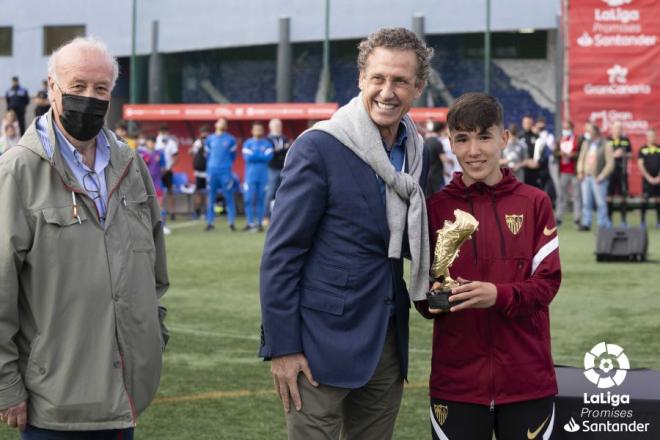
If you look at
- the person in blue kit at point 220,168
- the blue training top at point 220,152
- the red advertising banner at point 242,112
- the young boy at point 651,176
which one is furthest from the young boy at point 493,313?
the red advertising banner at point 242,112

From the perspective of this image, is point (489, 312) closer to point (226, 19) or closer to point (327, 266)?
point (327, 266)

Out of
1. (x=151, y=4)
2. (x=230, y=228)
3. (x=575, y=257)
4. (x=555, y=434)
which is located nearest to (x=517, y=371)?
(x=555, y=434)

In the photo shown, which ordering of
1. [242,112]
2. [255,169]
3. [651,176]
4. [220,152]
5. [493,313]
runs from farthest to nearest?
[242,112] → [651,176] → [220,152] → [255,169] → [493,313]

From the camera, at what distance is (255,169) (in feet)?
73.2

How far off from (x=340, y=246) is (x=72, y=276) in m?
0.85

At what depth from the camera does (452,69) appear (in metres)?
35.9

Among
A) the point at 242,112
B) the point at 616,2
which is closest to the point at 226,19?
the point at 242,112

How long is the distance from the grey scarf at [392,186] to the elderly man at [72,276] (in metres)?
0.73

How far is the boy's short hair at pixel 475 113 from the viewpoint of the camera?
14.4 ft

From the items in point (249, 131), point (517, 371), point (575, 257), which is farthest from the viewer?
point (249, 131)

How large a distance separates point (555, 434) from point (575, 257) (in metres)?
12.7

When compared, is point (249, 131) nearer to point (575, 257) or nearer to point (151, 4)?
point (151, 4)

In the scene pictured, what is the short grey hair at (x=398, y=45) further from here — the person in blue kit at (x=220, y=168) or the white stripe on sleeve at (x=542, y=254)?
the person in blue kit at (x=220, y=168)

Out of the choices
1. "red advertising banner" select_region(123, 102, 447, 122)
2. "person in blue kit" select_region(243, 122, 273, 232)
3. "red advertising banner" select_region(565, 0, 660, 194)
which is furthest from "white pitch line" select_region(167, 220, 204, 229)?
"red advertising banner" select_region(565, 0, 660, 194)
